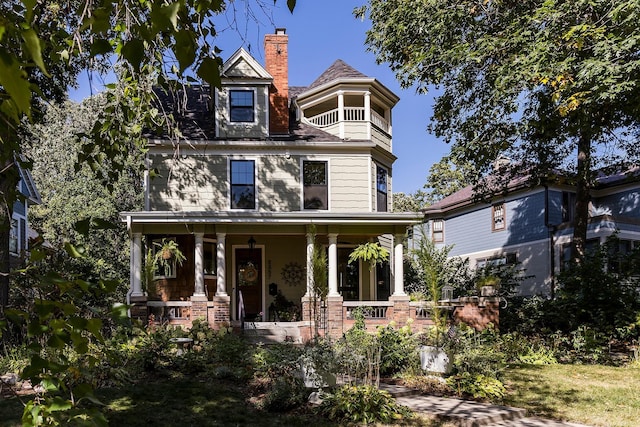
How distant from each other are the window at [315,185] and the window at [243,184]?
1768 millimetres

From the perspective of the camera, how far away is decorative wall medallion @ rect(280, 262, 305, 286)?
18.1 metres

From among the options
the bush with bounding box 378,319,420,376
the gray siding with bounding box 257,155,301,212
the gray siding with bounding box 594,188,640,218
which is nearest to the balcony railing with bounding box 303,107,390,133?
the gray siding with bounding box 257,155,301,212

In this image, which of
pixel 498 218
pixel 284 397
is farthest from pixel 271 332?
pixel 498 218

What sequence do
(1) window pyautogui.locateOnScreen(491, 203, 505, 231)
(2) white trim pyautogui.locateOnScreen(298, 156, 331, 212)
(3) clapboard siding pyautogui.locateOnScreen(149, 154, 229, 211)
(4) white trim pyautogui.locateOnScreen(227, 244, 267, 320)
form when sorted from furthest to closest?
(1) window pyautogui.locateOnScreen(491, 203, 505, 231) < (4) white trim pyautogui.locateOnScreen(227, 244, 267, 320) < (2) white trim pyautogui.locateOnScreen(298, 156, 331, 212) < (3) clapboard siding pyautogui.locateOnScreen(149, 154, 229, 211)

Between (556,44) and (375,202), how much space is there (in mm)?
9143

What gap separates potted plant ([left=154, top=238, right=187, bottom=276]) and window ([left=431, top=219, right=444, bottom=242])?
17.3 m

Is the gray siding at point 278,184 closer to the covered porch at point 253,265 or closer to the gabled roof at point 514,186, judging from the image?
the covered porch at point 253,265

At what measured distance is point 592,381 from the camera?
9.10 meters

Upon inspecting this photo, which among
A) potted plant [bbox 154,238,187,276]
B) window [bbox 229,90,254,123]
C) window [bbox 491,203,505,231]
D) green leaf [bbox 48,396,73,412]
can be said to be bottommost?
green leaf [bbox 48,396,73,412]

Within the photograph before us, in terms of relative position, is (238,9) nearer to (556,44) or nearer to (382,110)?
(556,44)

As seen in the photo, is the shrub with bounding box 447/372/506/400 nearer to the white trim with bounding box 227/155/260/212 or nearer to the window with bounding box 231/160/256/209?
the white trim with bounding box 227/155/260/212

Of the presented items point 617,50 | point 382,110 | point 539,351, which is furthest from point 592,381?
point 382,110

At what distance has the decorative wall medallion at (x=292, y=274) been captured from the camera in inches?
714

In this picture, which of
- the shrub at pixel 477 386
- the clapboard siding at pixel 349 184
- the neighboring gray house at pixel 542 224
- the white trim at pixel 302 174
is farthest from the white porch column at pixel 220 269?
the neighboring gray house at pixel 542 224
